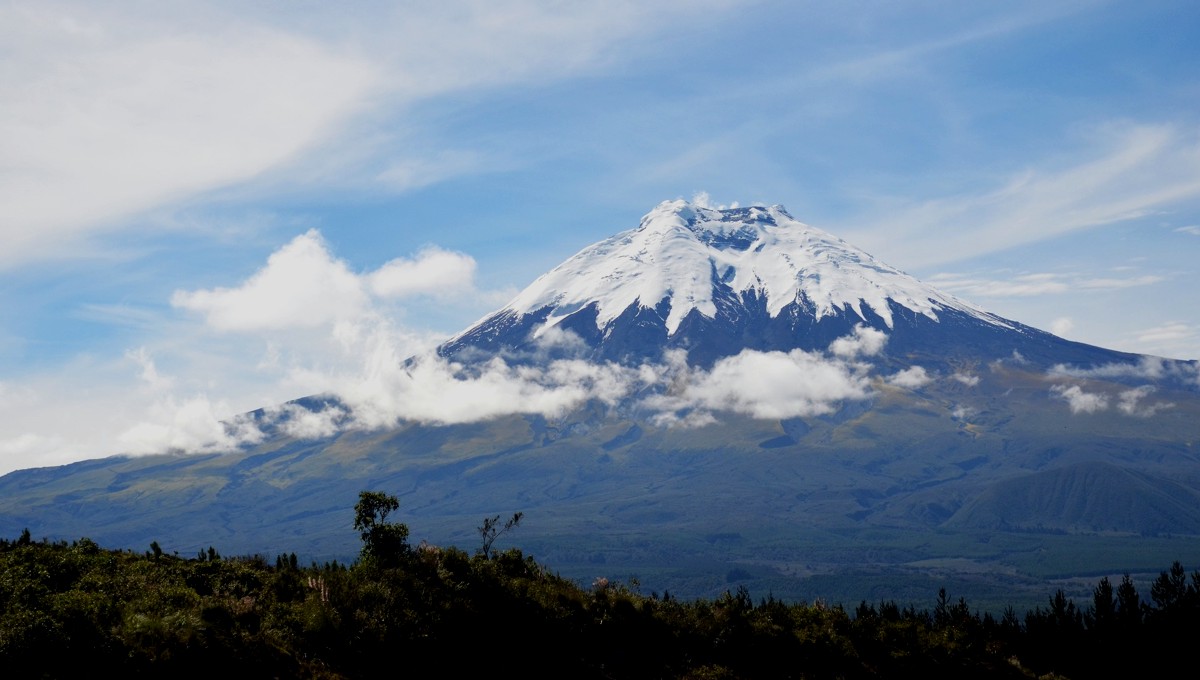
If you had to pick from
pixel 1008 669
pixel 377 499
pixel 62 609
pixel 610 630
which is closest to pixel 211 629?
pixel 62 609

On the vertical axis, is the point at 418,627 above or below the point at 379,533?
below

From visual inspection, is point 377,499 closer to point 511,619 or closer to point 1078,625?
point 511,619

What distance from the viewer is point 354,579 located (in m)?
34.2

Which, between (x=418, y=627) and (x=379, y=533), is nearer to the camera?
(x=418, y=627)

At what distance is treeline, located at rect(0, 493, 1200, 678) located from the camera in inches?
1048

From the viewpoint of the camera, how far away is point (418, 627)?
32.2 m

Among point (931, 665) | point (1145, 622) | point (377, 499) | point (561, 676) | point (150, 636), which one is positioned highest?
point (377, 499)

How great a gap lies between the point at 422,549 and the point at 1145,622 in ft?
146

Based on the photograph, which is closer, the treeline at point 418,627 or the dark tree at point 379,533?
the treeline at point 418,627

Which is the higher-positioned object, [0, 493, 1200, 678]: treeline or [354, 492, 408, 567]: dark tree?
[354, 492, 408, 567]: dark tree

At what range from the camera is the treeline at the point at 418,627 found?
26.6m

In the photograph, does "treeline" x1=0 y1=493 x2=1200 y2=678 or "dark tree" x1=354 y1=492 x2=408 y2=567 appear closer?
"treeline" x1=0 y1=493 x2=1200 y2=678

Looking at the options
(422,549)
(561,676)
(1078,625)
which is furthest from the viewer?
(1078,625)

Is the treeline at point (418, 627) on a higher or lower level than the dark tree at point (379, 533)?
lower
